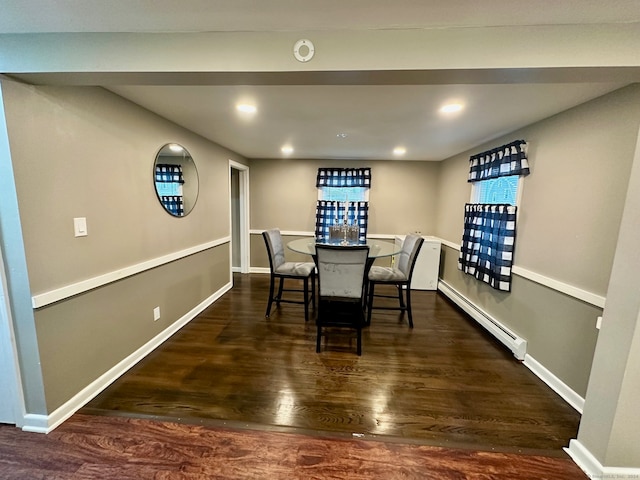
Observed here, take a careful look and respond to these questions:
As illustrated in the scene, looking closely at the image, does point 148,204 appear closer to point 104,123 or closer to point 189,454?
point 104,123

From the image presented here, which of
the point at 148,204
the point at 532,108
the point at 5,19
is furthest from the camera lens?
the point at 148,204

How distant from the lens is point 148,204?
2355mm

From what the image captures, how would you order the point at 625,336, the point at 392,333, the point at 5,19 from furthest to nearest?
the point at 392,333, the point at 625,336, the point at 5,19

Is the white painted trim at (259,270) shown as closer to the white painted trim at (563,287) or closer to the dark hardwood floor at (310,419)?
the dark hardwood floor at (310,419)

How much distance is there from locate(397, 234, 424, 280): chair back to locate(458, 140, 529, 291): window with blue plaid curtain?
2.19ft

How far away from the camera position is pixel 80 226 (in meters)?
1.74

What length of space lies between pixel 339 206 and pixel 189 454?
12.7 ft

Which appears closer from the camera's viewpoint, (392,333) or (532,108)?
(532,108)

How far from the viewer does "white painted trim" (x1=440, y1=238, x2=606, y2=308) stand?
174cm

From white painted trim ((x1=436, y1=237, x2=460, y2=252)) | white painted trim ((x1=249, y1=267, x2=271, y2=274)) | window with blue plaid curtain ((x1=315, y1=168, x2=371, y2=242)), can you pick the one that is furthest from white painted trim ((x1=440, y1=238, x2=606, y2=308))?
white painted trim ((x1=249, y1=267, x2=271, y2=274))

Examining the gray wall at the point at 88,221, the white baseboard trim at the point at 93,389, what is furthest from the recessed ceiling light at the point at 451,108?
the white baseboard trim at the point at 93,389

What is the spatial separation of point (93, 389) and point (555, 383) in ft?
10.9

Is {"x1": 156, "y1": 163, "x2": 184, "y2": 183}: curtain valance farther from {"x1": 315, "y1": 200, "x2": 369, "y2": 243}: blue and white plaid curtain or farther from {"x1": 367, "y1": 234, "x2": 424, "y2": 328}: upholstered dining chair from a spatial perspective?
{"x1": 315, "y1": 200, "x2": 369, "y2": 243}: blue and white plaid curtain

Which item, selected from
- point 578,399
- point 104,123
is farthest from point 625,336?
point 104,123
